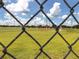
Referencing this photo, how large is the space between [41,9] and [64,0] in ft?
0.65

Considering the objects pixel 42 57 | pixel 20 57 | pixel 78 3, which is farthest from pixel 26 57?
pixel 78 3

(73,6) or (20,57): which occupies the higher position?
(20,57)

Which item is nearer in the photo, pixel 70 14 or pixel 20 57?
pixel 70 14

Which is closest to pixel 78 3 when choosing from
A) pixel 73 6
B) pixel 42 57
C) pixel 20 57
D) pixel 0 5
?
pixel 73 6

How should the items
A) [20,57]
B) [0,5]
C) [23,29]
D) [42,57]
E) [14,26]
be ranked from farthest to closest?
[20,57] → [42,57] → [14,26] → [23,29] → [0,5]

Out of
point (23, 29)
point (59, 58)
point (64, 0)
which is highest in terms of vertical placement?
point (59, 58)

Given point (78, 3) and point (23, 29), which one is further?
point (78, 3)

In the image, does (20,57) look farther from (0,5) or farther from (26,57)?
(0,5)

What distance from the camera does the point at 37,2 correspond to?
1.82m

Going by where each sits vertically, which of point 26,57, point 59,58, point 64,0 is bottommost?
point 64,0

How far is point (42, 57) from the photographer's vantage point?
10.9 metres

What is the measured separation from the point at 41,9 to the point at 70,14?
9.8 inches

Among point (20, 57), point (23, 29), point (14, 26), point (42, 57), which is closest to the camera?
point (23, 29)

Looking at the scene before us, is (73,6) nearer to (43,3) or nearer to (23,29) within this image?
(43,3)
